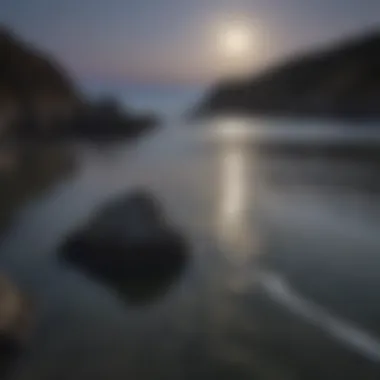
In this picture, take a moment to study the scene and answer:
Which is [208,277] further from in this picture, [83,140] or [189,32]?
[189,32]

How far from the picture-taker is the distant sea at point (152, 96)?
164cm

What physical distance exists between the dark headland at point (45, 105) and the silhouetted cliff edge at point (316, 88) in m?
0.27

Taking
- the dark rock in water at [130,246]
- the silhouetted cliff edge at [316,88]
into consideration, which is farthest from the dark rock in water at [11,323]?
the silhouetted cliff edge at [316,88]

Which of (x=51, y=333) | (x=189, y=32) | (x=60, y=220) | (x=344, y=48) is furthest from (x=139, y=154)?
(x=344, y=48)

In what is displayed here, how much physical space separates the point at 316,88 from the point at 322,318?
71cm

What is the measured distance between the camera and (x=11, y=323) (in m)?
1.48

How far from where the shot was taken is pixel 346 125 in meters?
1.68

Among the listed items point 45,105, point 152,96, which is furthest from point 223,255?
point 45,105

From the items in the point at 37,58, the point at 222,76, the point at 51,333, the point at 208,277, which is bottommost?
the point at 51,333

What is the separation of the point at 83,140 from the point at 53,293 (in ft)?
1.49

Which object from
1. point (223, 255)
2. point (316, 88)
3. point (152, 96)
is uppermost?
point (316, 88)

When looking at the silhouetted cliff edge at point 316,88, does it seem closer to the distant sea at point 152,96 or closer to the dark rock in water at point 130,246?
the distant sea at point 152,96

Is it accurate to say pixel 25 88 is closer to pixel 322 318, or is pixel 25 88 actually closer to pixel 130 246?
pixel 130 246

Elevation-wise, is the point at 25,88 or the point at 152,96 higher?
the point at 152,96
